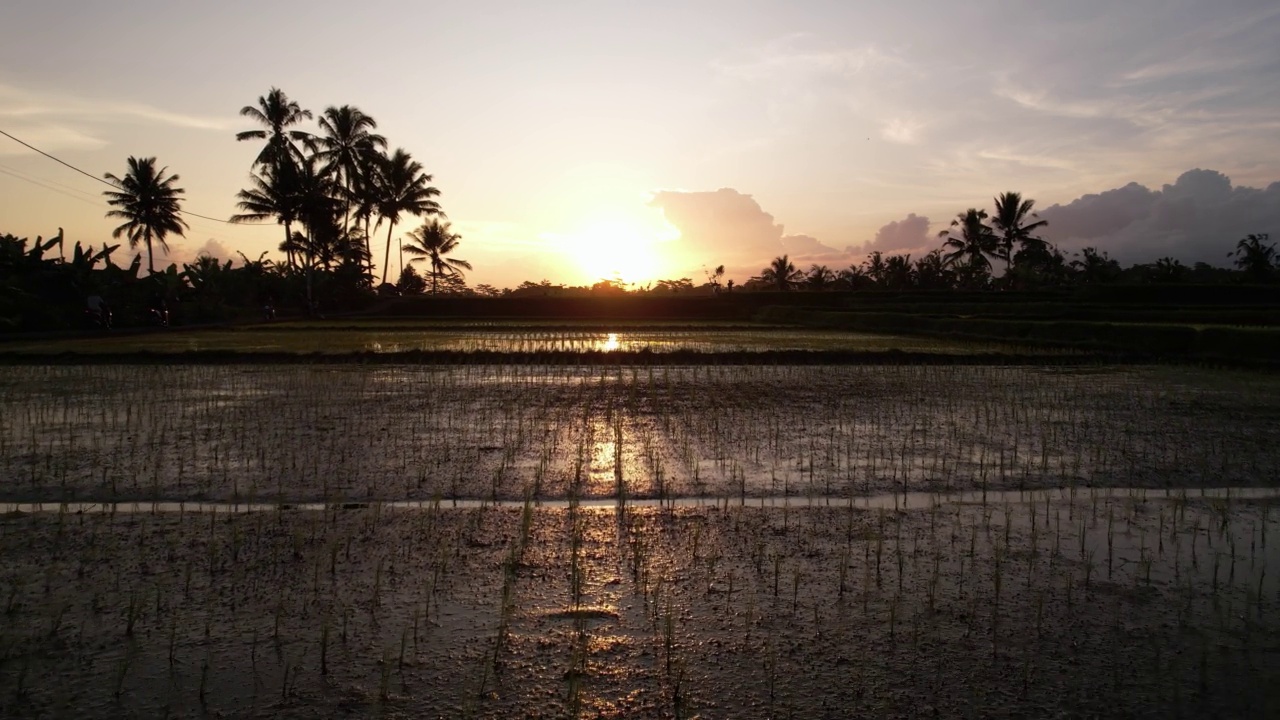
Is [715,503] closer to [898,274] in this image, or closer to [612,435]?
[612,435]

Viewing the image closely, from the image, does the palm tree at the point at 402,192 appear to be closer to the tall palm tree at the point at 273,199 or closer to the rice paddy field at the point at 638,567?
the tall palm tree at the point at 273,199

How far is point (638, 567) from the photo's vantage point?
388 centimetres

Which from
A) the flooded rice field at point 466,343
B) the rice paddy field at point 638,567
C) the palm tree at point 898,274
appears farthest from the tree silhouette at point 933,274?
the rice paddy field at point 638,567

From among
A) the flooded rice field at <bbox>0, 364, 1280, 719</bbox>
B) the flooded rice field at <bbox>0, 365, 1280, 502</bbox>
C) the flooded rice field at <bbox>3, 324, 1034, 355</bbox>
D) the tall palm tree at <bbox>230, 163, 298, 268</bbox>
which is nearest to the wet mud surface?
the flooded rice field at <bbox>0, 364, 1280, 719</bbox>

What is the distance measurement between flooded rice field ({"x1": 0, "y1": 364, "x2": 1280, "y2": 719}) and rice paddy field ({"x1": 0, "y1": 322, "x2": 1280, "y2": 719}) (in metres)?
0.02

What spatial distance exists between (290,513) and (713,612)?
269 centimetres

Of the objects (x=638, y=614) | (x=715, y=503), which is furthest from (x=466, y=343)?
(x=638, y=614)

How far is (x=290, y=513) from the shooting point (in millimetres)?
4801

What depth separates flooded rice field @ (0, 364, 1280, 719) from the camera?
275cm

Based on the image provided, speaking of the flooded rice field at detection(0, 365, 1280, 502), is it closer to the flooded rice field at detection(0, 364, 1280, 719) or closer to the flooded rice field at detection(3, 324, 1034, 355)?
the flooded rice field at detection(0, 364, 1280, 719)

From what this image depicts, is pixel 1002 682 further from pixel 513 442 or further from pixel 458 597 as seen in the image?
pixel 513 442

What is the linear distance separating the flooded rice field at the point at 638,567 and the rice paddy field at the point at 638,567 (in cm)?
2

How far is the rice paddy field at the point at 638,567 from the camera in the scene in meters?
2.75

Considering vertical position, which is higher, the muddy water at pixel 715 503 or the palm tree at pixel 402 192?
the palm tree at pixel 402 192
